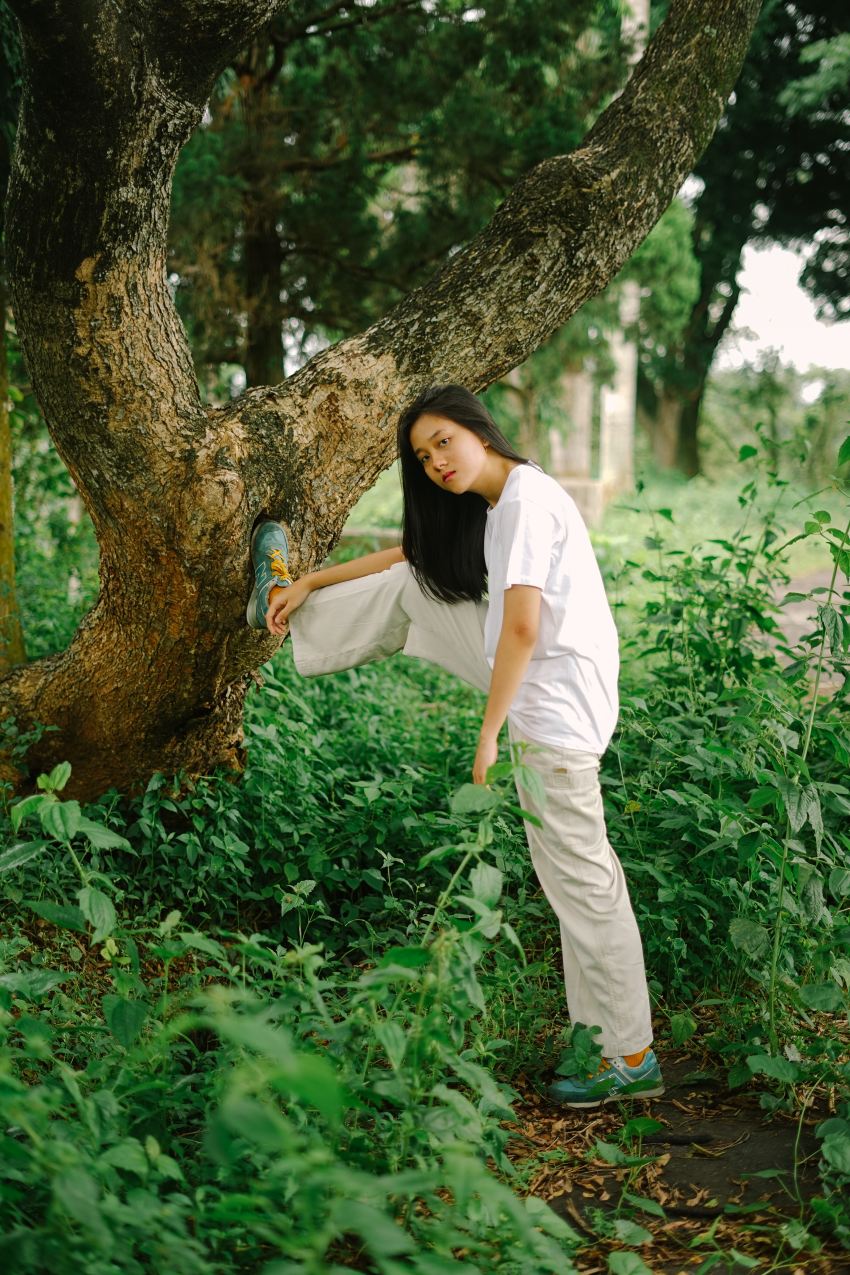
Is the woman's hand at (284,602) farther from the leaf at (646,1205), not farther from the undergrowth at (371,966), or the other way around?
the leaf at (646,1205)

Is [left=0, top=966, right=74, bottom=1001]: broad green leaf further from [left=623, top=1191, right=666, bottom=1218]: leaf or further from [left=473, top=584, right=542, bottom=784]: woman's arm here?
[left=623, top=1191, right=666, bottom=1218]: leaf

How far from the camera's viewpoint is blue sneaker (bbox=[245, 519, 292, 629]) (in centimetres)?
321

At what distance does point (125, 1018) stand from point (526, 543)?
133cm

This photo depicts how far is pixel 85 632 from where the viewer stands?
143 inches

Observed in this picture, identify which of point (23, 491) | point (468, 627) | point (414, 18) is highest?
point (414, 18)

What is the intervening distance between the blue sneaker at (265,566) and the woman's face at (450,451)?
0.68 metres

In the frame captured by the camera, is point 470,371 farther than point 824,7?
No

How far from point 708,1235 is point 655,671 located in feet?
7.53

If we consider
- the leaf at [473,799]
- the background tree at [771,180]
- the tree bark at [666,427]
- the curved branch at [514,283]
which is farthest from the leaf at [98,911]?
the tree bark at [666,427]

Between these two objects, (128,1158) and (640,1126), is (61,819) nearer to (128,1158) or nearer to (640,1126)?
(128,1158)

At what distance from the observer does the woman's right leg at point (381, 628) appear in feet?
10.3

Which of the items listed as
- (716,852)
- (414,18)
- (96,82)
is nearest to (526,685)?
(716,852)

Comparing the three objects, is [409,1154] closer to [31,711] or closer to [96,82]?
[31,711]

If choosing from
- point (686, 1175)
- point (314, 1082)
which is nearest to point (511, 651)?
point (686, 1175)
